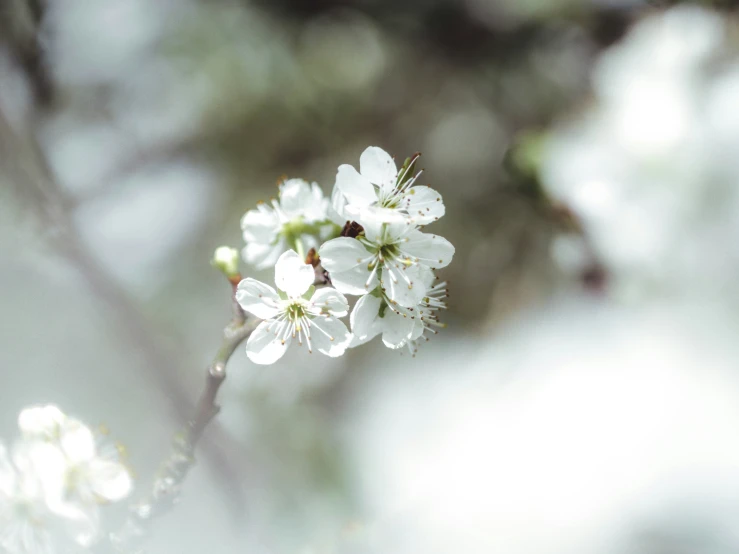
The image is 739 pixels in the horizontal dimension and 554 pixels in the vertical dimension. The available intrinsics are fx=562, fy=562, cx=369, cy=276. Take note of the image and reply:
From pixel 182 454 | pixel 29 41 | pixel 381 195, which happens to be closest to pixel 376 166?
pixel 381 195

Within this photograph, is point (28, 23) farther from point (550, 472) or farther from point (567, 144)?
point (550, 472)

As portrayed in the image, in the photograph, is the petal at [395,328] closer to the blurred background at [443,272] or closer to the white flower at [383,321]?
the white flower at [383,321]

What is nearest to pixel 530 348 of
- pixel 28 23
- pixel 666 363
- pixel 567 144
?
pixel 666 363

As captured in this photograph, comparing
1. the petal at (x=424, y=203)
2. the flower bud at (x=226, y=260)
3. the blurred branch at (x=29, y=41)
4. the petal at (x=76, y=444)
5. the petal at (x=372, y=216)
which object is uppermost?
the blurred branch at (x=29, y=41)

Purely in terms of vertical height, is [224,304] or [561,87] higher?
[561,87]

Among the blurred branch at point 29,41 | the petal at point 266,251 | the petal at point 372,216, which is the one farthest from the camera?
the blurred branch at point 29,41

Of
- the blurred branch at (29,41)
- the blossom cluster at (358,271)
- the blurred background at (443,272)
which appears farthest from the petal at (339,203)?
the blurred branch at (29,41)

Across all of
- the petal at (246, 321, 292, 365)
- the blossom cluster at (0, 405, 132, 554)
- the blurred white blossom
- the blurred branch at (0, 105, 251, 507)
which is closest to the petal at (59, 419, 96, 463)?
the blossom cluster at (0, 405, 132, 554)
